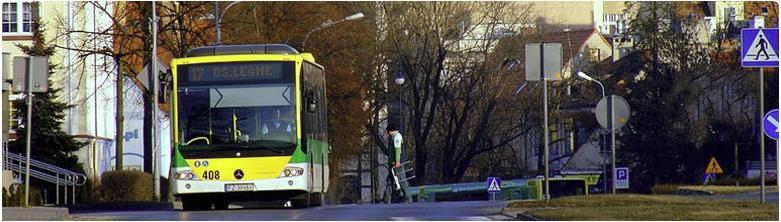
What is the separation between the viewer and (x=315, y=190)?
28.9 meters

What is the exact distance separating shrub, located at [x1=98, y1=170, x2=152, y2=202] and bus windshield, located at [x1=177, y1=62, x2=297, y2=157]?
1555cm

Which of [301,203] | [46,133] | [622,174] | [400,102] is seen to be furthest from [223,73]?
[400,102]

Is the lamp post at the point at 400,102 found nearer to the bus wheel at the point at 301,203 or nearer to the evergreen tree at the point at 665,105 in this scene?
the evergreen tree at the point at 665,105

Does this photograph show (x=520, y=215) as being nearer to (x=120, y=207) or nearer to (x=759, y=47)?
(x=759, y=47)

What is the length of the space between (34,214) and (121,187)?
18.4m

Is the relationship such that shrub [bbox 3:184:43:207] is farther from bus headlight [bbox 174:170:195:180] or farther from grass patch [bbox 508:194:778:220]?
grass patch [bbox 508:194:778:220]

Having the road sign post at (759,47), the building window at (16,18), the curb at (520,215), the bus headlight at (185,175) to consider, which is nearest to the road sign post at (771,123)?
the road sign post at (759,47)

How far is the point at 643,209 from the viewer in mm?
22344

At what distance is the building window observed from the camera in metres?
64.6

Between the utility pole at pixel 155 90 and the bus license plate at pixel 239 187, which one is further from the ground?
the utility pole at pixel 155 90

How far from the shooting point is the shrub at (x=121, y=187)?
139 feet

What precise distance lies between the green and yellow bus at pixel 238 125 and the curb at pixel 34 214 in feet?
7.69

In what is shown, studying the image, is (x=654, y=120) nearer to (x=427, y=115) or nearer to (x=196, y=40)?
(x=427, y=115)

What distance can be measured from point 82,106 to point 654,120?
24436 mm
